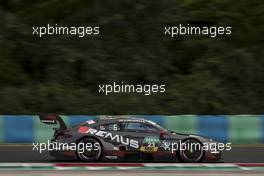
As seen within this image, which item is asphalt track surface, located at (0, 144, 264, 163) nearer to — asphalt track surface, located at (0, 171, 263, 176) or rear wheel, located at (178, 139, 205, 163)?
rear wheel, located at (178, 139, 205, 163)

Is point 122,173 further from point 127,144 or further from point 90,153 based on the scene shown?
point 90,153

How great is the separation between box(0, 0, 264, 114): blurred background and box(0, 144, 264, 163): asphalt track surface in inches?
183

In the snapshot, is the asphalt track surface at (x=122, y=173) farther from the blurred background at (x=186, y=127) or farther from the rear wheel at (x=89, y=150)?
the blurred background at (x=186, y=127)

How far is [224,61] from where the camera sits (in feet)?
76.6

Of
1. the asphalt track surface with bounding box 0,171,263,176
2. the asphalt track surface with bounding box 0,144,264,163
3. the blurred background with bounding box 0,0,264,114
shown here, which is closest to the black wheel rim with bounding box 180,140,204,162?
the asphalt track surface with bounding box 0,144,264,163

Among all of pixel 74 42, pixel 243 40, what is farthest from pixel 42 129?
→ pixel 243 40

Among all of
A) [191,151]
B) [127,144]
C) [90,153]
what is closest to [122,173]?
[127,144]

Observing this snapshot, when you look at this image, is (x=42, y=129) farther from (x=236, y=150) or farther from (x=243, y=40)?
(x=243, y=40)

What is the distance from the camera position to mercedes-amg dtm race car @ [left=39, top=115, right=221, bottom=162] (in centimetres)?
1365

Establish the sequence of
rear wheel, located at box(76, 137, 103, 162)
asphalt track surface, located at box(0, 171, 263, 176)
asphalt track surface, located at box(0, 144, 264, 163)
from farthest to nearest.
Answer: asphalt track surface, located at box(0, 144, 264, 163)
rear wheel, located at box(76, 137, 103, 162)
asphalt track surface, located at box(0, 171, 263, 176)

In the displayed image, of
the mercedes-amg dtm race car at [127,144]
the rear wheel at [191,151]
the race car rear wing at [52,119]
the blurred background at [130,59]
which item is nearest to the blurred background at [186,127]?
the race car rear wing at [52,119]

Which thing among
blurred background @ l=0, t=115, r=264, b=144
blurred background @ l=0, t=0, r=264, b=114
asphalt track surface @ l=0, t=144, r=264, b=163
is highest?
blurred background @ l=0, t=0, r=264, b=114

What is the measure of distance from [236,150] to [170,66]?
7623 mm

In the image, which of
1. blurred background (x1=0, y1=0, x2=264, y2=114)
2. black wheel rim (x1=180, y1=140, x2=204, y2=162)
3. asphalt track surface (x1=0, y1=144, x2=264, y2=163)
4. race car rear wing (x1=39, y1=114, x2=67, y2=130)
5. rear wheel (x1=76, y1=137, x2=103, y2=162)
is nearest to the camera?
rear wheel (x1=76, y1=137, x2=103, y2=162)
